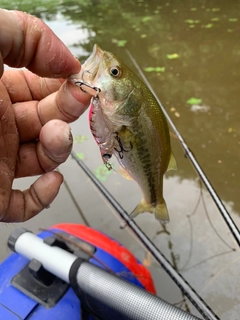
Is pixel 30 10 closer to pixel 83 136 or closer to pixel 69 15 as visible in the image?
pixel 69 15

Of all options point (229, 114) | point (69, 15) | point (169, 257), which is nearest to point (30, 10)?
point (69, 15)

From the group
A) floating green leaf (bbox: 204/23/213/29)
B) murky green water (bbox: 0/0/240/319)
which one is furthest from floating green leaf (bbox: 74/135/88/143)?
floating green leaf (bbox: 204/23/213/29)

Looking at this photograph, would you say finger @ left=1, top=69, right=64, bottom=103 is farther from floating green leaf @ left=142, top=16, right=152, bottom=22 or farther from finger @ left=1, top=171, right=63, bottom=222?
floating green leaf @ left=142, top=16, right=152, bottom=22

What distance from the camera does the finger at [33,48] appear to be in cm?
121

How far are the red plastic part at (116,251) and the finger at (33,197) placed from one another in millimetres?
783

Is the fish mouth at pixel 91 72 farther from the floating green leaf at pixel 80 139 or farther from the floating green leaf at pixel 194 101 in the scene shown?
the floating green leaf at pixel 194 101

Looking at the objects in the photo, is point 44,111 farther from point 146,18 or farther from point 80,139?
point 146,18

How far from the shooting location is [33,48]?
1.31 metres

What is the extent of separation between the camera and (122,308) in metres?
1.60

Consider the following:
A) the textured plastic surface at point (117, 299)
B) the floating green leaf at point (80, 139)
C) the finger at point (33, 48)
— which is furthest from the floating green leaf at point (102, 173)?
the finger at point (33, 48)

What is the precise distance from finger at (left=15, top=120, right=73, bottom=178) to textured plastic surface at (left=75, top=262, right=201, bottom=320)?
22.7 inches

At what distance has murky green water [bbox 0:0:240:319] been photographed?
279 centimetres

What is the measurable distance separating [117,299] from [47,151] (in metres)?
0.75

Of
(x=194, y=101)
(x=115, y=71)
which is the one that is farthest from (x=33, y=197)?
(x=194, y=101)
